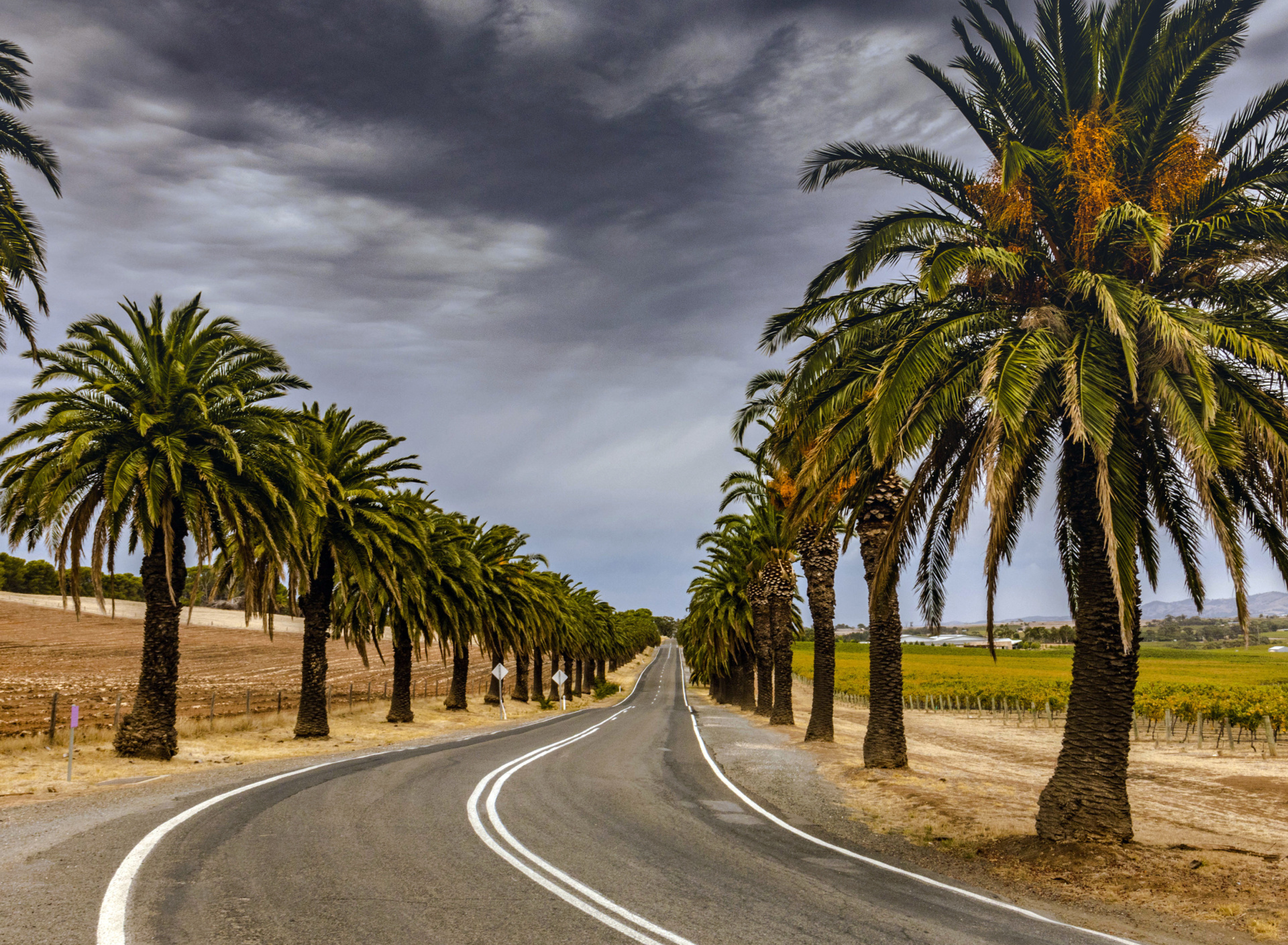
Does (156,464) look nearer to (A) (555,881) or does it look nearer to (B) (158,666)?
(B) (158,666)

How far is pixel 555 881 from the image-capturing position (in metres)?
7.60

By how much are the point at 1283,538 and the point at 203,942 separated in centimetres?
1328

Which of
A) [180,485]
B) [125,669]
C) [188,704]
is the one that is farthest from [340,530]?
[125,669]

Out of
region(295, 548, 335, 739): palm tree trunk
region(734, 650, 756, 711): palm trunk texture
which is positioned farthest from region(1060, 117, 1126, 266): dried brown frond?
region(734, 650, 756, 711): palm trunk texture

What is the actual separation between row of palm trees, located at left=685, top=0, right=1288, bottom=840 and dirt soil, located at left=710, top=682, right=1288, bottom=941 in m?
0.77

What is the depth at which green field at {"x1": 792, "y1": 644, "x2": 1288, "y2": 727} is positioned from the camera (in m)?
35.9

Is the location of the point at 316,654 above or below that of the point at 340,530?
below

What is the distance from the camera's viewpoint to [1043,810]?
10.2 meters

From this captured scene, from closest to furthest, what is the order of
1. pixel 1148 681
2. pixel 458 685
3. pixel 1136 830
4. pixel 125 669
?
Result: pixel 1136 830 → pixel 458 685 → pixel 125 669 → pixel 1148 681

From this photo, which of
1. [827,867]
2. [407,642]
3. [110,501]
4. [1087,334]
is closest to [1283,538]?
[1087,334]

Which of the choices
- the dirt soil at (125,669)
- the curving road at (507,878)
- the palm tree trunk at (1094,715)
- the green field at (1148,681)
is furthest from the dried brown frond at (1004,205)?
the dirt soil at (125,669)

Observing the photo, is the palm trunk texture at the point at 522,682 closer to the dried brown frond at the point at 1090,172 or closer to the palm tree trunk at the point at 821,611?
the palm tree trunk at the point at 821,611

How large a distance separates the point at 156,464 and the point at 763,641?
29.8m

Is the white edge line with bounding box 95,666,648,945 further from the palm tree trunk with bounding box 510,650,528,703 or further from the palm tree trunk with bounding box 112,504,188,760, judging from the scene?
the palm tree trunk with bounding box 510,650,528,703
